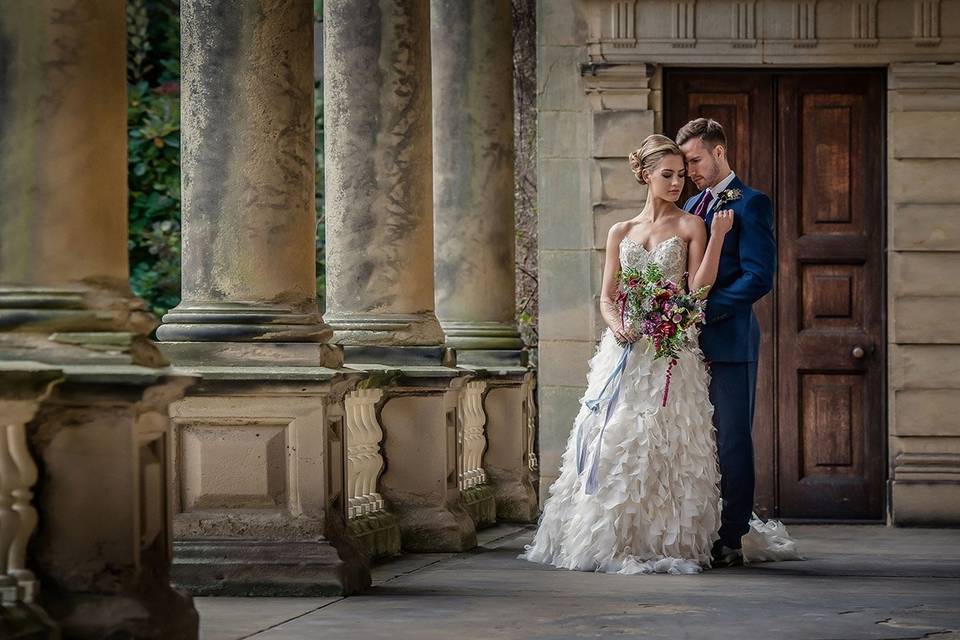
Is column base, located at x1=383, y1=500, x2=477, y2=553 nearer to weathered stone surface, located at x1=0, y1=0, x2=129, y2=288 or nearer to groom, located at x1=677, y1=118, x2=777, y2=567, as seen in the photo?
groom, located at x1=677, y1=118, x2=777, y2=567

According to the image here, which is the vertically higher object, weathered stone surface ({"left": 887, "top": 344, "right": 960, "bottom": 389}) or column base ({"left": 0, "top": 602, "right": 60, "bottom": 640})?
weathered stone surface ({"left": 887, "top": 344, "right": 960, "bottom": 389})

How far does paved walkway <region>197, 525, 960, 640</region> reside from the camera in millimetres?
5742

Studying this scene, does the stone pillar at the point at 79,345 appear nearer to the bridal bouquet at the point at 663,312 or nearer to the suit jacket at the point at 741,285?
the bridal bouquet at the point at 663,312

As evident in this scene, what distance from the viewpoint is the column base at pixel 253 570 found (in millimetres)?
6734

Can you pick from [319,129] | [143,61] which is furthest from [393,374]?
[143,61]

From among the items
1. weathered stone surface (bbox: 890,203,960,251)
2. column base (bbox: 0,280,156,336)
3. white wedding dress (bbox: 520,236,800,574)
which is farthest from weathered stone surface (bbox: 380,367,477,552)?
column base (bbox: 0,280,156,336)

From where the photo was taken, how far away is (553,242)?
35.9 feet

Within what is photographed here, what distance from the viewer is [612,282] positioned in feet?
27.0

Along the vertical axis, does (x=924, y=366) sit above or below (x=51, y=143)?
below

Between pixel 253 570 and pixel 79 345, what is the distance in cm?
193

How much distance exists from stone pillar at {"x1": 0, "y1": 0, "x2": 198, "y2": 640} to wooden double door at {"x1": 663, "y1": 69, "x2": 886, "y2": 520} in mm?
6199

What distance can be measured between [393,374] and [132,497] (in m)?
3.84

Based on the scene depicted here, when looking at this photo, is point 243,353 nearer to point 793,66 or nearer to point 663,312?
point 663,312

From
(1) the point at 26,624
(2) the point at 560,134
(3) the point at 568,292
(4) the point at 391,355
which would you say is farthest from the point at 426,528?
(1) the point at 26,624
